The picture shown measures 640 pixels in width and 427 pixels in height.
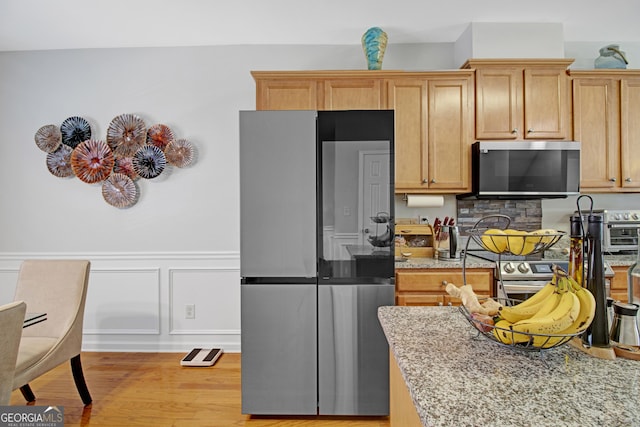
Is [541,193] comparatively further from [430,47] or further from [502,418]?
[502,418]

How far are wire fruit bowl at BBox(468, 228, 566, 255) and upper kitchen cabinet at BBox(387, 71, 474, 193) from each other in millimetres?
1751

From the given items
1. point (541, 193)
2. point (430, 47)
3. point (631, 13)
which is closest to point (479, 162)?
point (541, 193)

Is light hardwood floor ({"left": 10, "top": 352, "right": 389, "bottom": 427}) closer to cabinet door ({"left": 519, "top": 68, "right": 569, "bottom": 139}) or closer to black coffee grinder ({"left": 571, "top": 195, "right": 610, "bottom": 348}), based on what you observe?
black coffee grinder ({"left": 571, "top": 195, "right": 610, "bottom": 348})

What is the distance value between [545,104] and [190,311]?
3301 millimetres

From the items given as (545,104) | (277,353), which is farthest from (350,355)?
(545,104)

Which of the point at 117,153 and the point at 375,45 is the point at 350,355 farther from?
the point at 117,153

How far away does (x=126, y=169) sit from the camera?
3.00 m

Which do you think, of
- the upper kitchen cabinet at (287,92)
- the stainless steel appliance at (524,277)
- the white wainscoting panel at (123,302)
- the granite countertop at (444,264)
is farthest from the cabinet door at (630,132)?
the white wainscoting panel at (123,302)

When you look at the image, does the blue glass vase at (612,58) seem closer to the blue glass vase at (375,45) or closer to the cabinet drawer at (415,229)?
the blue glass vase at (375,45)

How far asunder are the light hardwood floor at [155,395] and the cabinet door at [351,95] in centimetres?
209

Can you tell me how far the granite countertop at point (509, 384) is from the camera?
577 millimetres

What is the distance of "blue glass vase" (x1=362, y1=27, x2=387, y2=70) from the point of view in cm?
265

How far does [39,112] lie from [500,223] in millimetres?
4098

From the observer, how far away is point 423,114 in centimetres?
262
